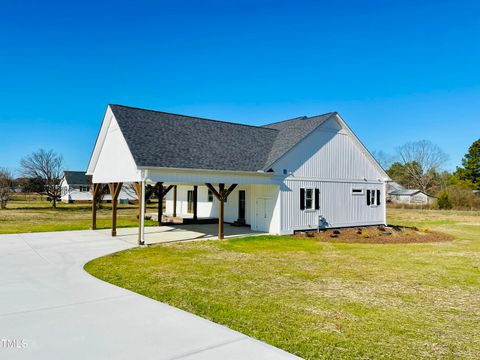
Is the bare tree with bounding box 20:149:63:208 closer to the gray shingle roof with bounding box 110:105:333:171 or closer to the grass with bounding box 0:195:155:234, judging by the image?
the grass with bounding box 0:195:155:234

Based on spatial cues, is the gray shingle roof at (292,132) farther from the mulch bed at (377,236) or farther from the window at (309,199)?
the mulch bed at (377,236)

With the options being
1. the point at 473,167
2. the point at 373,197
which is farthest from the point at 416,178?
the point at 373,197

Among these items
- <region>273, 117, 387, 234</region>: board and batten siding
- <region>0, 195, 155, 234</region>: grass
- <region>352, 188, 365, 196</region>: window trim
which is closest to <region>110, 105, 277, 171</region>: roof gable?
<region>273, 117, 387, 234</region>: board and batten siding

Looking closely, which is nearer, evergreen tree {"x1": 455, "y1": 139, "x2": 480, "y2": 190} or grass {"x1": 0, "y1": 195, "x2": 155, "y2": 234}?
grass {"x1": 0, "y1": 195, "x2": 155, "y2": 234}

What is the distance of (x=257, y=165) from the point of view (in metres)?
17.8

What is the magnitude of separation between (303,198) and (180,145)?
7.09 metres

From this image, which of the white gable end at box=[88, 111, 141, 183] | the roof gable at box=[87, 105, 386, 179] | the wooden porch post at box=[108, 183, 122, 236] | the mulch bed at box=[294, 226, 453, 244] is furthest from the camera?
the mulch bed at box=[294, 226, 453, 244]

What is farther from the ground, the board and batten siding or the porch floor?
the board and batten siding

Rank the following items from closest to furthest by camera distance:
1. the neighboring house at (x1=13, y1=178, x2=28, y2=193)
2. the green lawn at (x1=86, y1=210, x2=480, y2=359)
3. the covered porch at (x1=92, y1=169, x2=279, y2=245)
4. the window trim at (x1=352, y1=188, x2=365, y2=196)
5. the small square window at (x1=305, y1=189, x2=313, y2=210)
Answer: the green lawn at (x1=86, y1=210, x2=480, y2=359), the covered porch at (x1=92, y1=169, x2=279, y2=245), the small square window at (x1=305, y1=189, x2=313, y2=210), the window trim at (x1=352, y1=188, x2=365, y2=196), the neighboring house at (x1=13, y1=178, x2=28, y2=193)

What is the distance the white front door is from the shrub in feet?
123

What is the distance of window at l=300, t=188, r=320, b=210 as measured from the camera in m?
18.7

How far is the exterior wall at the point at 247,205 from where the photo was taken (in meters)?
17.9

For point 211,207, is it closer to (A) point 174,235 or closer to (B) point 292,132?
(A) point 174,235

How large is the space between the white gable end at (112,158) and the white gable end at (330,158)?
277 inches
